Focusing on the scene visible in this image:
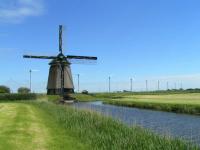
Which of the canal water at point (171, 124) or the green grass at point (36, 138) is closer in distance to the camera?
the green grass at point (36, 138)

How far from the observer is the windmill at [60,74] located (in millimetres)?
84750

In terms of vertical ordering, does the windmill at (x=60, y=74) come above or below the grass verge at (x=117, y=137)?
above

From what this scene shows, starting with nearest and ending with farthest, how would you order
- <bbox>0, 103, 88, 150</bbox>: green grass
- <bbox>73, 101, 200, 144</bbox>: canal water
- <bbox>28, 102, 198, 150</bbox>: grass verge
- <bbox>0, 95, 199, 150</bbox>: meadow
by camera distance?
<bbox>28, 102, 198, 150</bbox>: grass verge
<bbox>0, 95, 199, 150</bbox>: meadow
<bbox>0, 103, 88, 150</bbox>: green grass
<bbox>73, 101, 200, 144</bbox>: canal water

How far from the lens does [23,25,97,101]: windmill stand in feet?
278

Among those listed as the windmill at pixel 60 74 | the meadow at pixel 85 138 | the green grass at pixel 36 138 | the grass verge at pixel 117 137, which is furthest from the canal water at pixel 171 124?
the windmill at pixel 60 74

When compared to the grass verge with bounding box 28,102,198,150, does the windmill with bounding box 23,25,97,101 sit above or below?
above

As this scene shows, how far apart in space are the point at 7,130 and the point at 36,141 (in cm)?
432

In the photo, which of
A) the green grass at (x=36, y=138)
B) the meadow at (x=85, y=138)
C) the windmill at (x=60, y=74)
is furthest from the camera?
the windmill at (x=60, y=74)

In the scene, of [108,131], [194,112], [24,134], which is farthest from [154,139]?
[194,112]

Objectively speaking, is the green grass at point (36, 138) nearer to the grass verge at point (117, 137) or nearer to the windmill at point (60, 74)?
the grass verge at point (117, 137)

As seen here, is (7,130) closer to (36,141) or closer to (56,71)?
(36,141)

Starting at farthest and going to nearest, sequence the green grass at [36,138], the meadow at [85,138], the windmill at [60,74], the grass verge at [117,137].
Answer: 1. the windmill at [60,74]
2. the green grass at [36,138]
3. the meadow at [85,138]
4. the grass verge at [117,137]

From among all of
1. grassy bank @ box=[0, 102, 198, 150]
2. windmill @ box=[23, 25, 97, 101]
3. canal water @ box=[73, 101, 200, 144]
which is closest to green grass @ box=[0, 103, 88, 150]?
grassy bank @ box=[0, 102, 198, 150]

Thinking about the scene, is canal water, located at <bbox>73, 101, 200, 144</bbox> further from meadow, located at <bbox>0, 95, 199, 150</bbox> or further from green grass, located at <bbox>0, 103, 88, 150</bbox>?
green grass, located at <bbox>0, 103, 88, 150</bbox>
